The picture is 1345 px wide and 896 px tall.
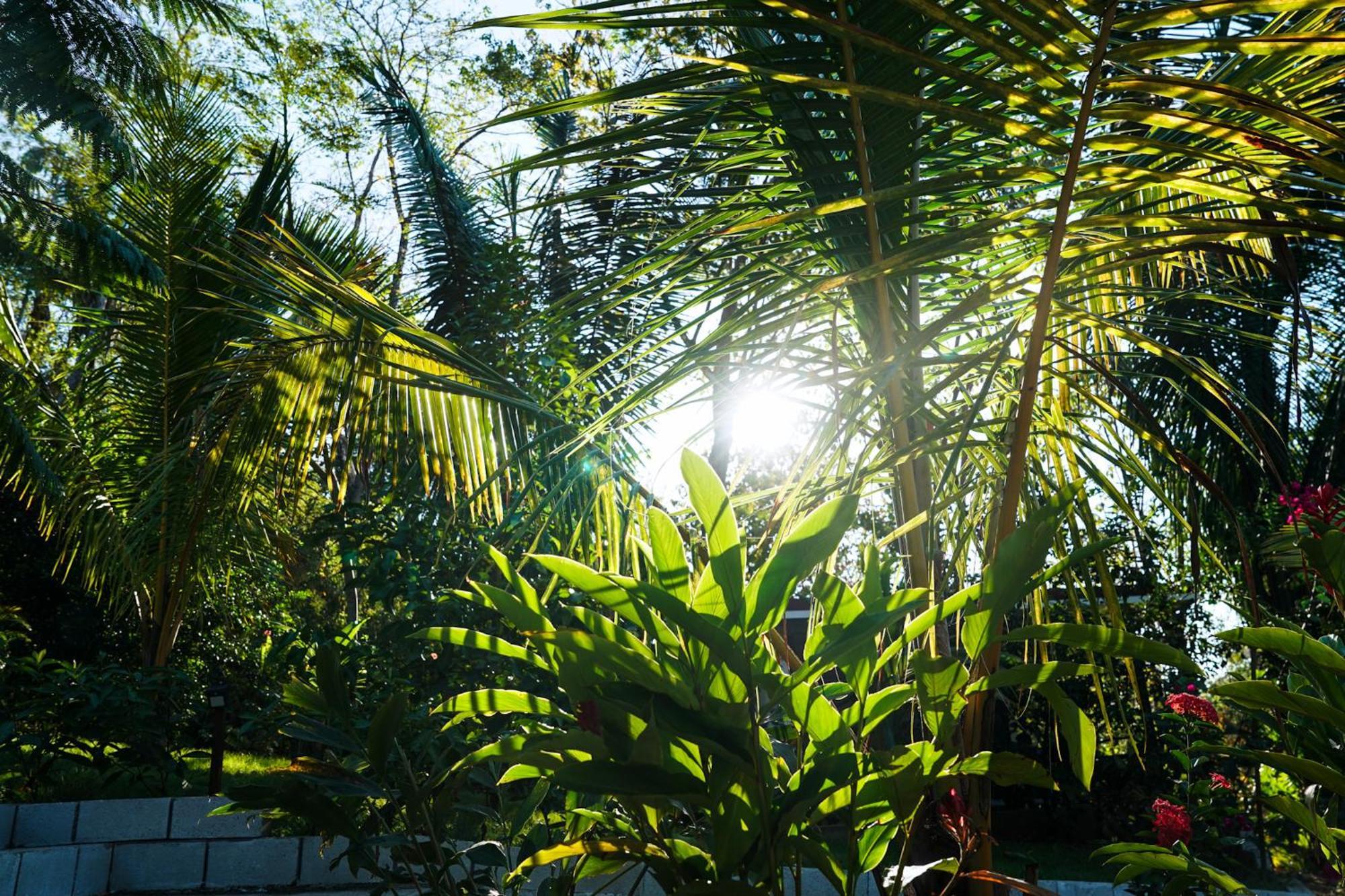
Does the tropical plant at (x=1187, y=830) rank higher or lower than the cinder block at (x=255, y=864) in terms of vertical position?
higher

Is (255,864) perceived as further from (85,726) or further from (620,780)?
(620,780)

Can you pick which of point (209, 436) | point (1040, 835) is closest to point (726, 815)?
point (209, 436)

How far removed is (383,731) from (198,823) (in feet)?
11.8

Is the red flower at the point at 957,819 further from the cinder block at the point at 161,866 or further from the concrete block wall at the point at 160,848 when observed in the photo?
the cinder block at the point at 161,866

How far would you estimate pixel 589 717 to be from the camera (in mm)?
1113

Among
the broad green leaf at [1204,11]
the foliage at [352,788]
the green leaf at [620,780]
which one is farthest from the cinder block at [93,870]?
the broad green leaf at [1204,11]

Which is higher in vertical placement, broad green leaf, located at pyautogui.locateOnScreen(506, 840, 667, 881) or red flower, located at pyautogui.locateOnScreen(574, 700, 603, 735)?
red flower, located at pyautogui.locateOnScreen(574, 700, 603, 735)

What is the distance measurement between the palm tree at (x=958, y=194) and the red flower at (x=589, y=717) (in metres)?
0.46

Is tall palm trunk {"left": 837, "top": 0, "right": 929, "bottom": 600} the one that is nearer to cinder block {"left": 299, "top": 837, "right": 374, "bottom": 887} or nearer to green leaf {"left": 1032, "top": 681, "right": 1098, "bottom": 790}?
green leaf {"left": 1032, "top": 681, "right": 1098, "bottom": 790}

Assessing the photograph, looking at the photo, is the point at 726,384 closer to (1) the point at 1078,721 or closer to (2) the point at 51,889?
(1) the point at 1078,721

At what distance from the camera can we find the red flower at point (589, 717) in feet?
3.64

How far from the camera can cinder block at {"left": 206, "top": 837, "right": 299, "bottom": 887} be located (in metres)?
4.08

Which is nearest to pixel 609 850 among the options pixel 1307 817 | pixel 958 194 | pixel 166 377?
pixel 1307 817

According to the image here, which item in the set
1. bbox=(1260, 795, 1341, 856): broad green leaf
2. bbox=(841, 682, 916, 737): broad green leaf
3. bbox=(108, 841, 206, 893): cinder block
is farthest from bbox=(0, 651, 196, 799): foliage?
bbox=(1260, 795, 1341, 856): broad green leaf
